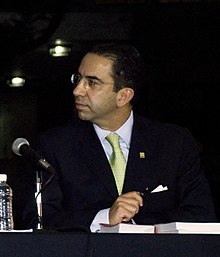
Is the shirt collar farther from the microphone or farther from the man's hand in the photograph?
the microphone

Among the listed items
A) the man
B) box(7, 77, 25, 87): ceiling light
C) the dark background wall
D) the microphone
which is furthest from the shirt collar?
box(7, 77, 25, 87): ceiling light

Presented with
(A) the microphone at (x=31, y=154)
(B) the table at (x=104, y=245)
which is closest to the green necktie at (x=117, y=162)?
(A) the microphone at (x=31, y=154)

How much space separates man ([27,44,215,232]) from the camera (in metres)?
3.11

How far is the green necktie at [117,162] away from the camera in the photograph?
318 centimetres

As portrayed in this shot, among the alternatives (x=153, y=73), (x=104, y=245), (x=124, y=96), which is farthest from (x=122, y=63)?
(x=153, y=73)

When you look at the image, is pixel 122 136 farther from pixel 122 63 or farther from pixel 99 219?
pixel 99 219

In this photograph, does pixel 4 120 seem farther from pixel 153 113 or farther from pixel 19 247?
pixel 19 247

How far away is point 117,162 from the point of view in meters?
3.21

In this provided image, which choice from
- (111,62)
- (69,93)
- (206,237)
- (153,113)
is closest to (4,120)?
(69,93)

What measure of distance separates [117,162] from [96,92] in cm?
25

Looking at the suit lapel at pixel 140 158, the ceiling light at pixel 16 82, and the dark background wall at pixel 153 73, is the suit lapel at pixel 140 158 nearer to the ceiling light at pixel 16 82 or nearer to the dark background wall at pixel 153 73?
the dark background wall at pixel 153 73

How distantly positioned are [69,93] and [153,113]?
49cm

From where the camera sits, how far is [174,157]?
3.23 meters

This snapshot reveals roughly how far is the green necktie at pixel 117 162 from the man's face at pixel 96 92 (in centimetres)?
8
